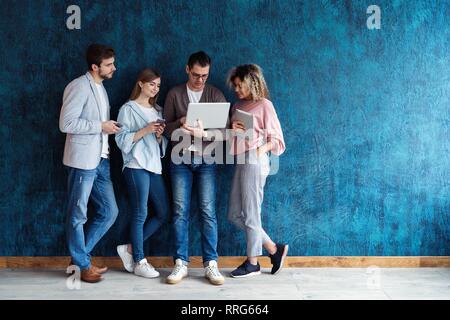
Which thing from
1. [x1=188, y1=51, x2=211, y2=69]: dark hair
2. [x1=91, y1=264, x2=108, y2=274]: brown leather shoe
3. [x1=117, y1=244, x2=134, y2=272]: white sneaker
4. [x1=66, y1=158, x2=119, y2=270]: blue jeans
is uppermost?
[x1=188, y1=51, x2=211, y2=69]: dark hair

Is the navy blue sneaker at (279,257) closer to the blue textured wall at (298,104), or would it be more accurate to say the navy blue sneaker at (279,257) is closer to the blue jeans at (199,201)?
the blue textured wall at (298,104)

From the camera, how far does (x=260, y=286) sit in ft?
11.8

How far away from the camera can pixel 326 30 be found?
153 inches

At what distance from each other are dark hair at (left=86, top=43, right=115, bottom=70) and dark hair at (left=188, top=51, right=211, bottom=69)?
493mm

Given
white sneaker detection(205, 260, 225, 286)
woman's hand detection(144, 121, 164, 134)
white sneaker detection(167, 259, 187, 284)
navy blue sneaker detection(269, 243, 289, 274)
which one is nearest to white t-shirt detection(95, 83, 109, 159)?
woman's hand detection(144, 121, 164, 134)

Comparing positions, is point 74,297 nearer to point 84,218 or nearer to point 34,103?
point 84,218

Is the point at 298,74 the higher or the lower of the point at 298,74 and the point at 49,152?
the higher

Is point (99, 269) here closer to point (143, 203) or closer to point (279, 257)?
point (143, 203)

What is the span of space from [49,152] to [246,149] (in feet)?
4.26

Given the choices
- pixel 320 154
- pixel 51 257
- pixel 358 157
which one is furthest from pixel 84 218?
pixel 358 157

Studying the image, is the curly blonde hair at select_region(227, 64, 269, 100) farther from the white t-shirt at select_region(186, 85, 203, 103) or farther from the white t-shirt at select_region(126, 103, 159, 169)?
the white t-shirt at select_region(126, 103, 159, 169)

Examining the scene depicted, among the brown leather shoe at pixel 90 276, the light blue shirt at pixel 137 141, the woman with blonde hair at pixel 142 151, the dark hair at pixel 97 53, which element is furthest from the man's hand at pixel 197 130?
the brown leather shoe at pixel 90 276

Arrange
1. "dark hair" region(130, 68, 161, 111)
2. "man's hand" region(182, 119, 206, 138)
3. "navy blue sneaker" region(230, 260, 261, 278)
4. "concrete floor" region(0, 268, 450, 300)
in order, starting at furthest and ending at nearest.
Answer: "navy blue sneaker" region(230, 260, 261, 278) < "dark hair" region(130, 68, 161, 111) < "man's hand" region(182, 119, 206, 138) < "concrete floor" region(0, 268, 450, 300)

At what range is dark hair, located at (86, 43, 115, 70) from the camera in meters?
3.61
